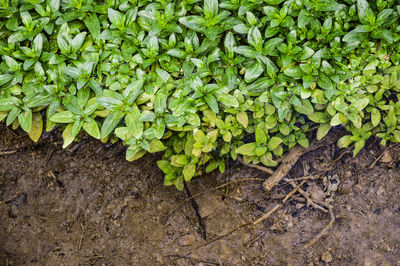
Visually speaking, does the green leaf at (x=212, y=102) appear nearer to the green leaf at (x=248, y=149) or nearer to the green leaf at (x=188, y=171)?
the green leaf at (x=248, y=149)

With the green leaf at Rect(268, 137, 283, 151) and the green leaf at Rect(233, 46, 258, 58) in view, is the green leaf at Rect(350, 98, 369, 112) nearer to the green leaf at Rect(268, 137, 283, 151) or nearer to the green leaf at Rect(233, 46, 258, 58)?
the green leaf at Rect(268, 137, 283, 151)

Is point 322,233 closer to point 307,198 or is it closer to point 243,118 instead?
point 307,198

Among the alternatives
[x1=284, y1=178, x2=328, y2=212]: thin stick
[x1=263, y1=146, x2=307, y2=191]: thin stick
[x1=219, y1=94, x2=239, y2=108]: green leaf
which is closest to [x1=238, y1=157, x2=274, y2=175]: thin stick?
[x1=263, y1=146, x2=307, y2=191]: thin stick

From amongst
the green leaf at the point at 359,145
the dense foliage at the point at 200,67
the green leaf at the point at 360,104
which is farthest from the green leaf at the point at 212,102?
the green leaf at the point at 359,145

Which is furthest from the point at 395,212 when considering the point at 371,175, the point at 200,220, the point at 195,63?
the point at 195,63

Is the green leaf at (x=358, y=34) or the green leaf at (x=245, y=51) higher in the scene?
the green leaf at (x=358, y=34)

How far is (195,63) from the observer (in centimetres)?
255

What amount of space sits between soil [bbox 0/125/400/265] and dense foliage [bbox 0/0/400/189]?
1.37 ft

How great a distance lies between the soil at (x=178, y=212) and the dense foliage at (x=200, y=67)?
1.37ft

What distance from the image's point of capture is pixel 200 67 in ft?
8.40

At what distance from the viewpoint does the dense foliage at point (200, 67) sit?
2.53 meters

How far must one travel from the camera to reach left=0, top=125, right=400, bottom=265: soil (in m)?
2.83

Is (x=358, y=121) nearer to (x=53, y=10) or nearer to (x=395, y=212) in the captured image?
(x=395, y=212)

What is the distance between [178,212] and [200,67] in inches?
49.6
